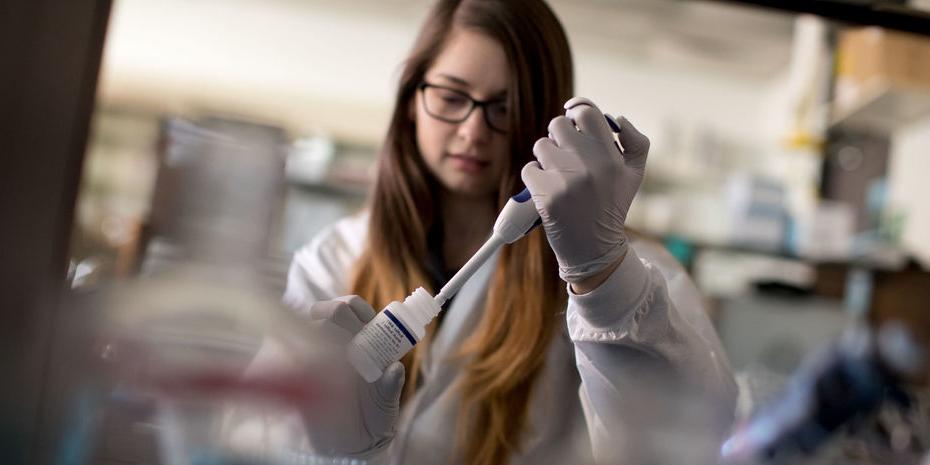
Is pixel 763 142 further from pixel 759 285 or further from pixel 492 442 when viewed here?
pixel 492 442

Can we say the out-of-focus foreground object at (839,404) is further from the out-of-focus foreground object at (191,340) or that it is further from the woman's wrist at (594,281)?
the out-of-focus foreground object at (191,340)

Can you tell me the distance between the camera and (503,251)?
53 centimetres

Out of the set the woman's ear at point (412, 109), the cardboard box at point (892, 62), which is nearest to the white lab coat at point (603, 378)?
the woman's ear at point (412, 109)

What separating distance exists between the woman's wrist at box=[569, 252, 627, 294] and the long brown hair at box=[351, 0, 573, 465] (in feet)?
0.05

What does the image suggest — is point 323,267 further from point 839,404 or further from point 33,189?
point 839,404

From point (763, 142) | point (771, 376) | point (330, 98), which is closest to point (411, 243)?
point (771, 376)

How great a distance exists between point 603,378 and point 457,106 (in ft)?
0.69

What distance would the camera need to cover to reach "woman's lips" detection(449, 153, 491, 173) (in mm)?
549

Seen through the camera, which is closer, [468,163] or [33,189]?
[33,189]

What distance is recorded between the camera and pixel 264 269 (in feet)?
1.42

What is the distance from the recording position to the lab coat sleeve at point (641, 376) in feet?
1.83

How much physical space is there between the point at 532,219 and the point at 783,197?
294 centimetres

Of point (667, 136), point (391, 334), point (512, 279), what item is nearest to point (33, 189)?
point (391, 334)

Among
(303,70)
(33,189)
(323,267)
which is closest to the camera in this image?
(33,189)
